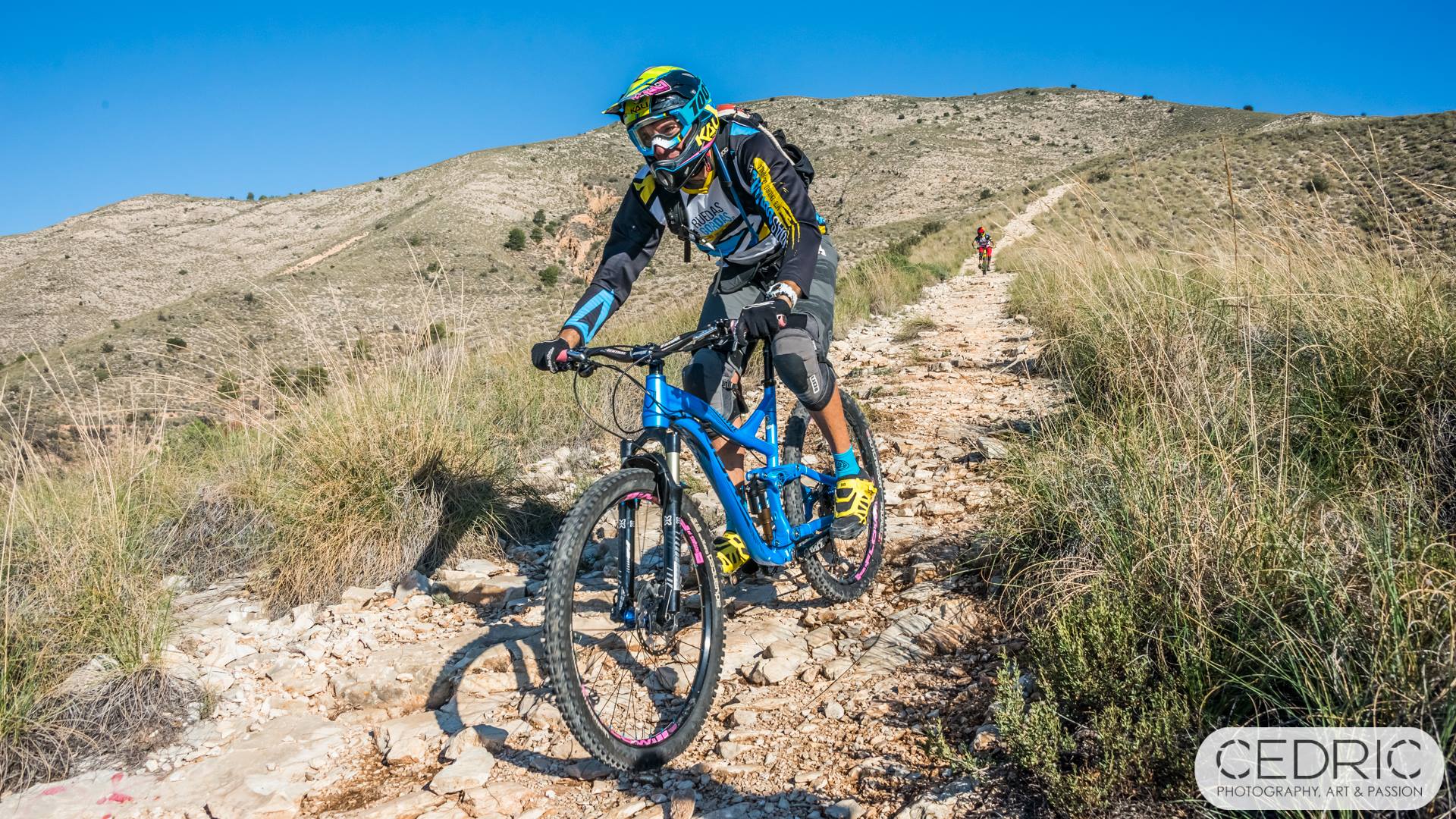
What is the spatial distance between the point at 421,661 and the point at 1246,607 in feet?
10.8

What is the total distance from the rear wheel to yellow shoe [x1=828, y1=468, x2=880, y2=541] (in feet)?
0.31

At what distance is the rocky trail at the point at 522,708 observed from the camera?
271 centimetres

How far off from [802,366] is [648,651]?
4.36 feet

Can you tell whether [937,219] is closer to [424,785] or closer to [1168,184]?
[1168,184]

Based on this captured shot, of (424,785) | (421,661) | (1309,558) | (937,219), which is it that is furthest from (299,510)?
(937,219)

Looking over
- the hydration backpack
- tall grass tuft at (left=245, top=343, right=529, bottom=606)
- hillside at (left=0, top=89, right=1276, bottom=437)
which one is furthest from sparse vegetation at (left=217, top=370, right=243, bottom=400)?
hillside at (left=0, top=89, right=1276, bottom=437)

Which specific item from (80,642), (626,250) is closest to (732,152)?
(626,250)

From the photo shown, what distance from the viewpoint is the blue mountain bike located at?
257 cm

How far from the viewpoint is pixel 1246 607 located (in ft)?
7.89

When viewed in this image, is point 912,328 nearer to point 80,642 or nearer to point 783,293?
point 783,293

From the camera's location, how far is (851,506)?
3762 mm

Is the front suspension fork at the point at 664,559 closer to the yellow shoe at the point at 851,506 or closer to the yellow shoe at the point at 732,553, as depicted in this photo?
the yellow shoe at the point at 732,553

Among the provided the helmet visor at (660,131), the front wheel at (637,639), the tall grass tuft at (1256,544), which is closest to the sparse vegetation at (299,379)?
the front wheel at (637,639)

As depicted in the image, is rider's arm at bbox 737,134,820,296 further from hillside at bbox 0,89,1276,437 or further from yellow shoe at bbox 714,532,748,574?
hillside at bbox 0,89,1276,437
